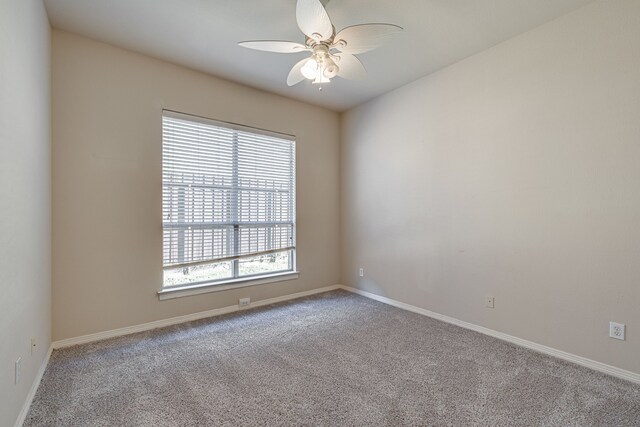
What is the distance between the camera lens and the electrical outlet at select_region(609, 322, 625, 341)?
210cm

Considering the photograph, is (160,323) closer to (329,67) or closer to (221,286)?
(221,286)

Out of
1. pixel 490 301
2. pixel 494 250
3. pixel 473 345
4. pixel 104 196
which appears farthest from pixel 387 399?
pixel 104 196

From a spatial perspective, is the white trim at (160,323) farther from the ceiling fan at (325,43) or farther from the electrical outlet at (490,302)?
the ceiling fan at (325,43)

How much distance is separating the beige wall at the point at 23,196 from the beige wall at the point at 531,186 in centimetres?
340

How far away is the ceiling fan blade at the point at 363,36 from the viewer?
1904 millimetres

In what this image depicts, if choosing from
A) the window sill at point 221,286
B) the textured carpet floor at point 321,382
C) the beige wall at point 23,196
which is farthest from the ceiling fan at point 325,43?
the window sill at point 221,286

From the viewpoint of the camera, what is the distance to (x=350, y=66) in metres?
2.38

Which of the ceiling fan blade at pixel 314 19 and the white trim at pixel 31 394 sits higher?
the ceiling fan blade at pixel 314 19

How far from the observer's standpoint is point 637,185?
2.03m

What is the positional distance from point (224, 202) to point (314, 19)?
231 centimetres

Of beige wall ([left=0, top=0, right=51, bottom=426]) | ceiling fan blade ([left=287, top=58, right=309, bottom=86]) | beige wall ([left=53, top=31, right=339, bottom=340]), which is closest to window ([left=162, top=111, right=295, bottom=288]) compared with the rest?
beige wall ([left=53, top=31, right=339, bottom=340])

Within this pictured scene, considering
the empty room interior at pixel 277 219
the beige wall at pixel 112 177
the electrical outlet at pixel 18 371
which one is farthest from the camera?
the beige wall at pixel 112 177

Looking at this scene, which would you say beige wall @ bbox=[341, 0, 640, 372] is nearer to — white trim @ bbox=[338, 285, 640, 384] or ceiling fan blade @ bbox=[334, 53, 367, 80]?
white trim @ bbox=[338, 285, 640, 384]

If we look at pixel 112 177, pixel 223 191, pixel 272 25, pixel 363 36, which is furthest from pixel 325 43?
pixel 112 177
